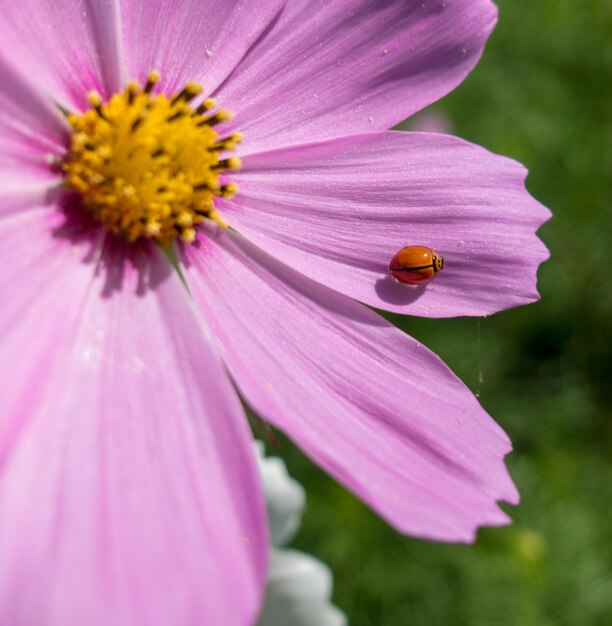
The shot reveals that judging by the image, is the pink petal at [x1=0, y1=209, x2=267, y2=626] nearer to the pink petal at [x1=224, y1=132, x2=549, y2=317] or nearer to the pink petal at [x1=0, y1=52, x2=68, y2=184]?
the pink petal at [x1=0, y1=52, x2=68, y2=184]

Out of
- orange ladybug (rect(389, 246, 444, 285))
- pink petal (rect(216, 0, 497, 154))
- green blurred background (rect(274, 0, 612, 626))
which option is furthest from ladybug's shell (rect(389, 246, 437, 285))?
green blurred background (rect(274, 0, 612, 626))

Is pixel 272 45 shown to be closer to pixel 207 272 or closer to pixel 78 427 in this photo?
pixel 207 272

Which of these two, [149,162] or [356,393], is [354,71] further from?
[356,393]

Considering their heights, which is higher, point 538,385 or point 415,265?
point 538,385

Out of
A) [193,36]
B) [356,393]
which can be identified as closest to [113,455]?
[356,393]

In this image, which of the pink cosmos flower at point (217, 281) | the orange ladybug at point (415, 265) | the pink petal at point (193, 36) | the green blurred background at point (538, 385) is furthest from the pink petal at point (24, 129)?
the green blurred background at point (538, 385)

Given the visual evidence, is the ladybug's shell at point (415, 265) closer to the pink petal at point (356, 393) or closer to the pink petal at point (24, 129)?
the pink petal at point (356, 393)

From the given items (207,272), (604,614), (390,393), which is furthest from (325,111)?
(604,614)

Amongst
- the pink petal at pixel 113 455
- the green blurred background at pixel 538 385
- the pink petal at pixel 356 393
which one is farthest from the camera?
the green blurred background at pixel 538 385
